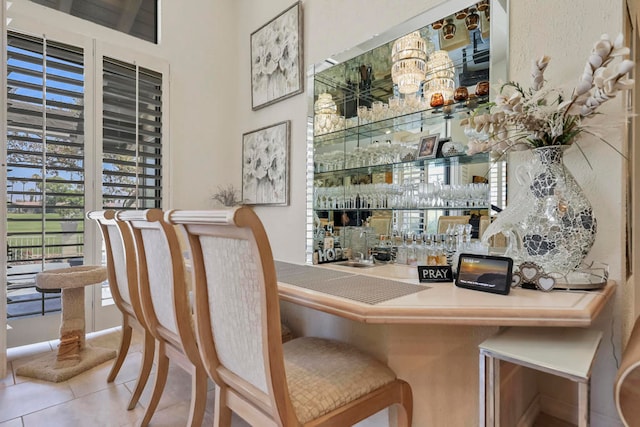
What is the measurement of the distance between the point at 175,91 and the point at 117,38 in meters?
0.64

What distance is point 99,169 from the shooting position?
295 cm

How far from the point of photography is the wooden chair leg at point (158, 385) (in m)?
1.65

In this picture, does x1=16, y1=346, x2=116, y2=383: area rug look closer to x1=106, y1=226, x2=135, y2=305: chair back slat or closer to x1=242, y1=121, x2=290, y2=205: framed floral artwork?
x1=106, y1=226, x2=135, y2=305: chair back slat

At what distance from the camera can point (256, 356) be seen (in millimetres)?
941

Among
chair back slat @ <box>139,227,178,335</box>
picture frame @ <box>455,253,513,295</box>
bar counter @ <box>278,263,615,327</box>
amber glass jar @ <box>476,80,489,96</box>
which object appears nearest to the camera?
bar counter @ <box>278,263,615,327</box>

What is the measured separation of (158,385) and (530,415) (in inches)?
71.0

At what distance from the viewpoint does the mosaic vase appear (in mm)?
1283

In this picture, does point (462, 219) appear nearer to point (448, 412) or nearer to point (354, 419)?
point (448, 412)

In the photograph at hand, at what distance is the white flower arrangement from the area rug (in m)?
2.74

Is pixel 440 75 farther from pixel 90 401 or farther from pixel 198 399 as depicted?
pixel 90 401

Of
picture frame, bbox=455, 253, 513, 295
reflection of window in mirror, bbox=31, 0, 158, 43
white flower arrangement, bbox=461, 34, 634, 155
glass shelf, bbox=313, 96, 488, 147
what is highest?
reflection of window in mirror, bbox=31, 0, 158, 43

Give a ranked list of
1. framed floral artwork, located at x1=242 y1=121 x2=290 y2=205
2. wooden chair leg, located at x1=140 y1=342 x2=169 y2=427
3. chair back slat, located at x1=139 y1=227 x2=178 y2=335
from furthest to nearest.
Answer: framed floral artwork, located at x1=242 y1=121 x2=290 y2=205, wooden chair leg, located at x1=140 y1=342 x2=169 y2=427, chair back slat, located at x1=139 y1=227 x2=178 y2=335

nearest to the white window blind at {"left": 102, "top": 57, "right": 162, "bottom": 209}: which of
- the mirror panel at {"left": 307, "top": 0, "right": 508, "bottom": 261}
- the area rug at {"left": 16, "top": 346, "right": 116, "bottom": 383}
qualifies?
the area rug at {"left": 16, "top": 346, "right": 116, "bottom": 383}

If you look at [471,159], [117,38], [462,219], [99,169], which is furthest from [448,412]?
[117,38]
